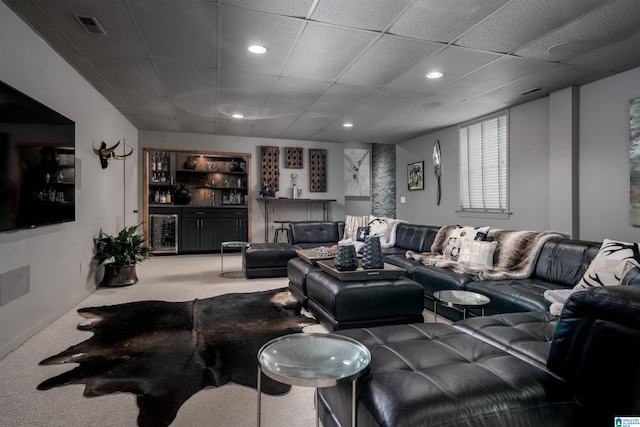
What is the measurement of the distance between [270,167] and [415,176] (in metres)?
3.04

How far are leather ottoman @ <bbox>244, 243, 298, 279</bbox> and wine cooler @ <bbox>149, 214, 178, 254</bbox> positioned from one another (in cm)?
267

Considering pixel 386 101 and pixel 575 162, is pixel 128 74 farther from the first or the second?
pixel 575 162

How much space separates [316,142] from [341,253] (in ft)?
17.1

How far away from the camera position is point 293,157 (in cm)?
761

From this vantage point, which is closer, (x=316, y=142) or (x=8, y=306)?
(x=8, y=306)

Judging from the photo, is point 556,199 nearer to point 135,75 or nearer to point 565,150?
point 565,150

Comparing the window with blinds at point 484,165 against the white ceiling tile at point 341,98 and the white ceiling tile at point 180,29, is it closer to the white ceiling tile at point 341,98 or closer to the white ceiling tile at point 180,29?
the white ceiling tile at point 341,98

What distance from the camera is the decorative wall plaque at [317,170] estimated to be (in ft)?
25.4

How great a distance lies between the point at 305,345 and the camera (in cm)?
151

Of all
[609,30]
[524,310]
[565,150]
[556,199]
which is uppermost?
[609,30]

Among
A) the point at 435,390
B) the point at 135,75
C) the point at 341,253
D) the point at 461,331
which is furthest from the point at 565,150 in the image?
the point at 135,75

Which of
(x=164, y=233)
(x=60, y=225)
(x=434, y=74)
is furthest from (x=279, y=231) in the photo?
(x=434, y=74)

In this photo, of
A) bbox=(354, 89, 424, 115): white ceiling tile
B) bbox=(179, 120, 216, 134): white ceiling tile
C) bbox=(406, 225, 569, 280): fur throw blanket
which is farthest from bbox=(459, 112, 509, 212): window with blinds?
bbox=(179, 120, 216, 134): white ceiling tile

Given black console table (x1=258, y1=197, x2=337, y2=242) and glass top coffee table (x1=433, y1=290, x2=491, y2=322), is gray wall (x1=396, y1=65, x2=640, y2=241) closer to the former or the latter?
glass top coffee table (x1=433, y1=290, x2=491, y2=322)
